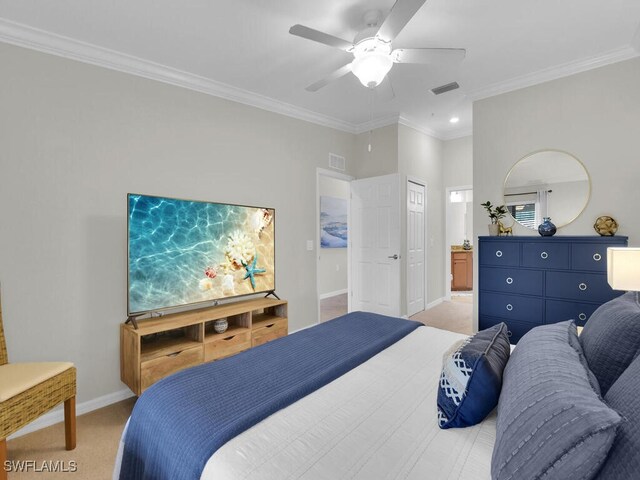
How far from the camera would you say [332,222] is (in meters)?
6.58

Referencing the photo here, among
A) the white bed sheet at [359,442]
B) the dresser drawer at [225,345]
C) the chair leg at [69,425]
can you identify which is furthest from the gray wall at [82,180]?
the white bed sheet at [359,442]

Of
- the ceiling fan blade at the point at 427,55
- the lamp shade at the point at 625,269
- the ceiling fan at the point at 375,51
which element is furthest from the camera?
the ceiling fan blade at the point at 427,55

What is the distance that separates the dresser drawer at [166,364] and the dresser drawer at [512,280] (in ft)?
8.92

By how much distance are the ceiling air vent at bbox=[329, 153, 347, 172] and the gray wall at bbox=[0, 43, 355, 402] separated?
60.6 inches

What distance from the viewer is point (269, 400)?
1.24m

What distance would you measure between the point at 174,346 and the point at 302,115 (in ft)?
9.71

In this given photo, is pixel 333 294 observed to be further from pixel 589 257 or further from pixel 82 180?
pixel 82 180

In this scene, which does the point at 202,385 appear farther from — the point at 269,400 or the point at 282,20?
the point at 282,20

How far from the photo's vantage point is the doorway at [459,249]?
5551 mm

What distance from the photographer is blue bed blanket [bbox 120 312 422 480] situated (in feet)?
3.47

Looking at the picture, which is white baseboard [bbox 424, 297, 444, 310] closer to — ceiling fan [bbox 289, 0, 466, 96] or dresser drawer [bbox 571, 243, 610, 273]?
dresser drawer [bbox 571, 243, 610, 273]

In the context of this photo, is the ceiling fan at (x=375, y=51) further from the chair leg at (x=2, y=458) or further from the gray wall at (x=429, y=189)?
the chair leg at (x=2, y=458)

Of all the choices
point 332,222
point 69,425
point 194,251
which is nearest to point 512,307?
point 194,251

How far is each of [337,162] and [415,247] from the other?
5.47 feet
